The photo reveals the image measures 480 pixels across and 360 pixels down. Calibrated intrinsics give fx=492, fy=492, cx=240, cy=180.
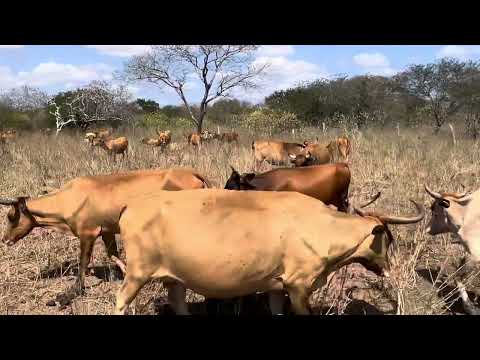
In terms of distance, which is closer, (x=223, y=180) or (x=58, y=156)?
(x=223, y=180)

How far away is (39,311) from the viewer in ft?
18.6

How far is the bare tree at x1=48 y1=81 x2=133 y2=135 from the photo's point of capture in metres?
→ 28.4

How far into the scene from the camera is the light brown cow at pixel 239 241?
13.9ft

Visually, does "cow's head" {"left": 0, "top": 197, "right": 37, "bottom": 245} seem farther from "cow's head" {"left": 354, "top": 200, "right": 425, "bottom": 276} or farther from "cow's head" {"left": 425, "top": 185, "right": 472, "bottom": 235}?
"cow's head" {"left": 425, "top": 185, "right": 472, "bottom": 235}

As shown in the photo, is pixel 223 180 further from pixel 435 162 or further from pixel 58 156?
pixel 58 156

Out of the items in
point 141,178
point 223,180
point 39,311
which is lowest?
point 39,311

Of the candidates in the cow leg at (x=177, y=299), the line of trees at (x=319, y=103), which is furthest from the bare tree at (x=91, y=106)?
the cow leg at (x=177, y=299)

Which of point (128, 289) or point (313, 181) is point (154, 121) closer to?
point (313, 181)

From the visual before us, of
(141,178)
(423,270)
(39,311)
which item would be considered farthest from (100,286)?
(423,270)

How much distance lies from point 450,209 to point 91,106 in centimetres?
2665

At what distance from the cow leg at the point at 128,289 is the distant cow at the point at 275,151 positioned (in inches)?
397

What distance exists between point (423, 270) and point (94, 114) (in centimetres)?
2565

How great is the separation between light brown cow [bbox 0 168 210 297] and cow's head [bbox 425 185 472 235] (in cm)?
330

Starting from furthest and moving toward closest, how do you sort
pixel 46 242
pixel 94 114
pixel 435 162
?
pixel 94 114, pixel 435 162, pixel 46 242
